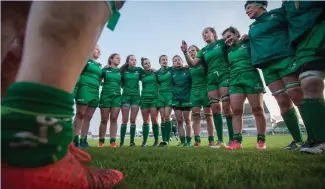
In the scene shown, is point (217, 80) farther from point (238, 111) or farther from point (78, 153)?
point (78, 153)

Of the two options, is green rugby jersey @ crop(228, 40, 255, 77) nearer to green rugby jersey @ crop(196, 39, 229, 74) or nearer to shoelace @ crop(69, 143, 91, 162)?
green rugby jersey @ crop(196, 39, 229, 74)

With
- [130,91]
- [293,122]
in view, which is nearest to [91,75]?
[130,91]

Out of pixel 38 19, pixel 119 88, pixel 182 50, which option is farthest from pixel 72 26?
pixel 119 88

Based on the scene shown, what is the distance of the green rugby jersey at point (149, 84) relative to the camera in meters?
7.83

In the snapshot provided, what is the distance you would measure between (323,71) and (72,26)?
7.93ft

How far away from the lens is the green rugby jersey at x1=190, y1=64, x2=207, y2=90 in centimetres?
676

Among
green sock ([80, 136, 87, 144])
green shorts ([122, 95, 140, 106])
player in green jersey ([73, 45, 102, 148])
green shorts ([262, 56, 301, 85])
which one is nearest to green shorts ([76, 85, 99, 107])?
player in green jersey ([73, 45, 102, 148])

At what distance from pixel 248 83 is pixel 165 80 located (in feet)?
12.5

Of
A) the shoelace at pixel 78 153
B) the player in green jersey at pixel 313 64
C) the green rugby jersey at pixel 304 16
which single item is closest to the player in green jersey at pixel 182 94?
the green rugby jersey at pixel 304 16

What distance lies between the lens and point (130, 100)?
763 centimetres

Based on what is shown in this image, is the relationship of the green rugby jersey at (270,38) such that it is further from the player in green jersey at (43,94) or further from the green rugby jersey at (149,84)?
the green rugby jersey at (149,84)

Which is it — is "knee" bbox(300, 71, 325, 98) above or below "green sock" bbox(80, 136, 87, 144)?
above

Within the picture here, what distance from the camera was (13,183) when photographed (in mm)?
898

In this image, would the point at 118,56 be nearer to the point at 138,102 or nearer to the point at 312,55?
the point at 138,102
